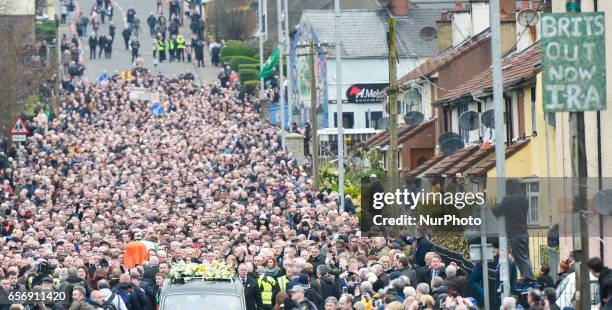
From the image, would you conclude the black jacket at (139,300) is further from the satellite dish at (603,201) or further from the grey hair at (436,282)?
the satellite dish at (603,201)

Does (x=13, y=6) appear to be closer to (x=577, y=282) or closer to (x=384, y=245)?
(x=384, y=245)

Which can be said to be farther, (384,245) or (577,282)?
(384,245)

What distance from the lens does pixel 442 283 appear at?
82.9 ft

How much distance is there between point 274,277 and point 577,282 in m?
7.97

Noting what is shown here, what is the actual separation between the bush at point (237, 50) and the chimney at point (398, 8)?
76.6 ft

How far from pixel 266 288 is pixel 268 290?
46 mm

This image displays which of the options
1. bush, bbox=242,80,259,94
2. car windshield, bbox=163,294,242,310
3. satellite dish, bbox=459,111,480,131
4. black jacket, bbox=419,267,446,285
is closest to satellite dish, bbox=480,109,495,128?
satellite dish, bbox=459,111,480,131

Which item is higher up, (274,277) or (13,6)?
(13,6)

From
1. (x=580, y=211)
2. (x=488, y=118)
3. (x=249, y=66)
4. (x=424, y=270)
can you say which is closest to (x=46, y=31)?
(x=249, y=66)

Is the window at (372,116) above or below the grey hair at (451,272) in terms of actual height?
→ above

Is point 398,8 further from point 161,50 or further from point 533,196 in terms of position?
point 533,196

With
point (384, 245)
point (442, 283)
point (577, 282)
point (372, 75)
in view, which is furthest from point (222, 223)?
point (372, 75)

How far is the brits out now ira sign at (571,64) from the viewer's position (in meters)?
21.3

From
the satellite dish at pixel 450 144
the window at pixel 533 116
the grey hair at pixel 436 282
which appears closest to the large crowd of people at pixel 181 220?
the grey hair at pixel 436 282
